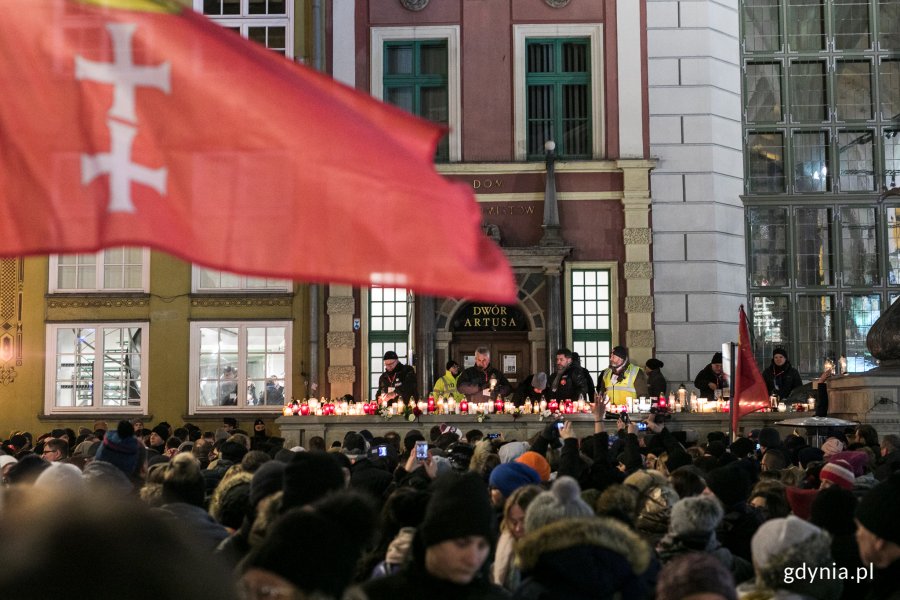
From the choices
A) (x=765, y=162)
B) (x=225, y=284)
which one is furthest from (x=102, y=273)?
(x=765, y=162)

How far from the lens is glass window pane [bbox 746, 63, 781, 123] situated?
96.1 feet

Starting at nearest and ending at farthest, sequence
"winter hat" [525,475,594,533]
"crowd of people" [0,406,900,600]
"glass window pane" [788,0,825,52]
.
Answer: "crowd of people" [0,406,900,600], "winter hat" [525,475,594,533], "glass window pane" [788,0,825,52]

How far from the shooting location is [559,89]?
28.0m

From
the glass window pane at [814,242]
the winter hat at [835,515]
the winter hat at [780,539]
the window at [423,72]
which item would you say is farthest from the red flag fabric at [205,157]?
the glass window pane at [814,242]

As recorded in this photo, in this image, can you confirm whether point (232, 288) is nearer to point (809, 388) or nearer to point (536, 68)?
point (536, 68)

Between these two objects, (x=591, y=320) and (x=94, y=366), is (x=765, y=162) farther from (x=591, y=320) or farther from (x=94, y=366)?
(x=94, y=366)

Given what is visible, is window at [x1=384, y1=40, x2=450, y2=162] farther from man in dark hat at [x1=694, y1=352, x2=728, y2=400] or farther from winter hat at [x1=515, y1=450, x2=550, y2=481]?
winter hat at [x1=515, y1=450, x2=550, y2=481]

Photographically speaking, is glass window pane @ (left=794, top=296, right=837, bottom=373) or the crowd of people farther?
glass window pane @ (left=794, top=296, right=837, bottom=373)

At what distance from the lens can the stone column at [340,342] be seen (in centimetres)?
2727

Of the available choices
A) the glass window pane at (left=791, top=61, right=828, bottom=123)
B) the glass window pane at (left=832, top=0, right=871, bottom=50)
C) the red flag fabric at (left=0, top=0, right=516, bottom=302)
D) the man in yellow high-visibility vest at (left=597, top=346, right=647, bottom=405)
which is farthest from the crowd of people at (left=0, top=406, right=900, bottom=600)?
the glass window pane at (left=832, top=0, right=871, bottom=50)

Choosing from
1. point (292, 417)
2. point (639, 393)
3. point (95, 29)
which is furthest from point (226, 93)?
point (639, 393)

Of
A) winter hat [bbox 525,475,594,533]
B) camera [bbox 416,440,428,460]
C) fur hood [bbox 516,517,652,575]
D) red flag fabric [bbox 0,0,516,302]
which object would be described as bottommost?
fur hood [bbox 516,517,652,575]

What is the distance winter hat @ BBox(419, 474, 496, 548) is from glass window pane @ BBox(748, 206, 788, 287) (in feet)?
81.9

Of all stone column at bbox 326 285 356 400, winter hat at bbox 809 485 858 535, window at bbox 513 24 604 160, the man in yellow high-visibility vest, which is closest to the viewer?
winter hat at bbox 809 485 858 535
